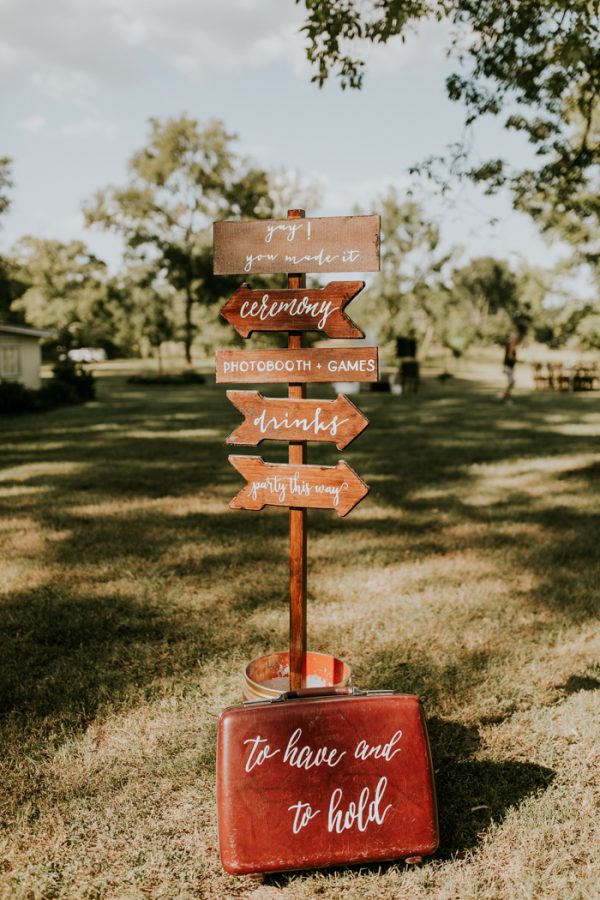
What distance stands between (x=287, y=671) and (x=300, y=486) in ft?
3.19

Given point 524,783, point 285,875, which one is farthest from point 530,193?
point 285,875

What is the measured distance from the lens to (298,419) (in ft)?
10.3

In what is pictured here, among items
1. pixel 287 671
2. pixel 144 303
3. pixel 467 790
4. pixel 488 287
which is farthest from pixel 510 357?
pixel 488 287

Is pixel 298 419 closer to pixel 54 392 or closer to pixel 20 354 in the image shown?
pixel 54 392

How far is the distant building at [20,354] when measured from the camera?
27312 mm

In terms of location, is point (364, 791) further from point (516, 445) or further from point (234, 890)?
point (516, 445)

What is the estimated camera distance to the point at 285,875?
263 centimetres

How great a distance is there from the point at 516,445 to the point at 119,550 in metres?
9.03

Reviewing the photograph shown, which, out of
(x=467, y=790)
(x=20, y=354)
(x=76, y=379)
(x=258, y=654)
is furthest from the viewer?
(x=20, y=354)

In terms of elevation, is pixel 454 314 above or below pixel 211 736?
above

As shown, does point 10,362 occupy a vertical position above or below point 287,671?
above

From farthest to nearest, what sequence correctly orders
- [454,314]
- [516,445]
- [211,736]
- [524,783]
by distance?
[454,314] → [516,445] → [211,736] → [524,783]

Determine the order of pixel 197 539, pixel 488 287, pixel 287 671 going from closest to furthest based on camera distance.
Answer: pixel 287 671 < pixel 197 539 < pixel 488 287

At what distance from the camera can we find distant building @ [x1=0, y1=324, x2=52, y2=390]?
27312 millimetres
